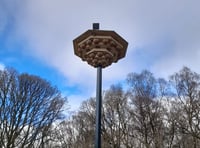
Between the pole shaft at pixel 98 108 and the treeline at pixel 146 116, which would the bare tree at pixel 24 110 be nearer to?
the treeline at pixel 146 116

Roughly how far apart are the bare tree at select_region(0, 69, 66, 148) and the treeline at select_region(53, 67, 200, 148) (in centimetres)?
190

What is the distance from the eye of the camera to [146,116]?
20.0 metres

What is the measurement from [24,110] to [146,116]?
8.89 meters

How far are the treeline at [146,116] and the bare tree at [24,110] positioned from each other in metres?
1.90

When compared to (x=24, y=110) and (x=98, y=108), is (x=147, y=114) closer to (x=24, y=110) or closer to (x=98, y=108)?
(x=24, y=110)

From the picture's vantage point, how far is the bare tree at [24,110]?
16.5 meters

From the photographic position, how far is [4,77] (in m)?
17.4

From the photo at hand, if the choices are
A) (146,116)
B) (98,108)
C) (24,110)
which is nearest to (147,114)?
(146,116)

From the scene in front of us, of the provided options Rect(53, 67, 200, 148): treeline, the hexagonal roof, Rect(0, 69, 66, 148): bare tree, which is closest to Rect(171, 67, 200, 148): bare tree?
Rect(53, 67, 200, 148): treeline

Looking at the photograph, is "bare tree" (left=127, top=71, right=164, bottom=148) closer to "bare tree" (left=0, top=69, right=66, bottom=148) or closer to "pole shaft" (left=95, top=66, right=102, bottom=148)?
"bare tree" (left=0, top=69, right=66, bottom=148)

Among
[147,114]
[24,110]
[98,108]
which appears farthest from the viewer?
[147,114]

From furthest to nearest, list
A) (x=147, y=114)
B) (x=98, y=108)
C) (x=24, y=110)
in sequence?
(x=147, y=114), (x=24, y=110), (x=98, y=108)

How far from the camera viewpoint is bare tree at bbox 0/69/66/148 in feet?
54.2

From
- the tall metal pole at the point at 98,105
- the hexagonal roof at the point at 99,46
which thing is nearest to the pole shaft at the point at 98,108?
the tall metal pole at the point at 98,105
